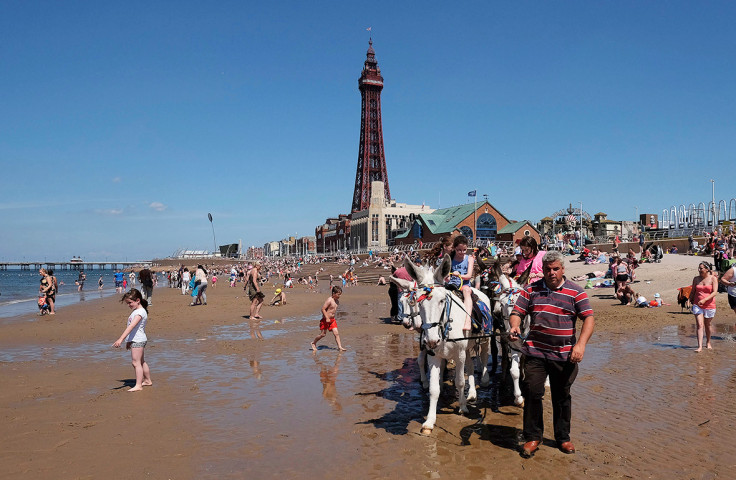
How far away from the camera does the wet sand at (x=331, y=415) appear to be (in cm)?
505

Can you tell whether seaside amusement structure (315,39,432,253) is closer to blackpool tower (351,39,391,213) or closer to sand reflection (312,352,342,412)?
blackpool tower (351,39,391,213)

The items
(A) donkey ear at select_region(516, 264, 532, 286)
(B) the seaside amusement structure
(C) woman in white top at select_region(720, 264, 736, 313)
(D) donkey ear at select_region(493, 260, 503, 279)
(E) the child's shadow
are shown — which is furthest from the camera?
(B) the seaside amusement structure

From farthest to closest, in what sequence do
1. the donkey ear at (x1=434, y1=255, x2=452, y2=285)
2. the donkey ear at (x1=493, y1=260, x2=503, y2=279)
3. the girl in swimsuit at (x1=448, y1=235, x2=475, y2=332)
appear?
the donkey ear at (x1=493, y1=260, x2=503, y2=279) → the girl in swimsuit at (x1=448, y1=235, x2=475, y2=332) → the donkey ear at (x1=434, y1=255, x2=452, y2=285)

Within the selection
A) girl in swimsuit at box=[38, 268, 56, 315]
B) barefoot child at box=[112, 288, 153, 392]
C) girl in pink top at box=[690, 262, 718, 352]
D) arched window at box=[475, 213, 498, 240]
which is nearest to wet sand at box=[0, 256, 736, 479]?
barefoot child at box=[112, 288, 153, 392]

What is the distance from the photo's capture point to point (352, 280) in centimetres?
4072

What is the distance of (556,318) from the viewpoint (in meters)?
4.93

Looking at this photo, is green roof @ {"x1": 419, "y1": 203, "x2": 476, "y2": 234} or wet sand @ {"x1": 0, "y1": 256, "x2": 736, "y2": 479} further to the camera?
Result: green roof @ {"x1": 419, "y1": 203, "x2": 476, "y2": 234}

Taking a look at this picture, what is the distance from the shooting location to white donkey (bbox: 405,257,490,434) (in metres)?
5.45

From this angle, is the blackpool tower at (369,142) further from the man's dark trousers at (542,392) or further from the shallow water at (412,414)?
the man's dark trousers at (542,392)

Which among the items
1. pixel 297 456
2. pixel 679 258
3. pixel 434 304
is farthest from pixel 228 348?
pixel 679 258

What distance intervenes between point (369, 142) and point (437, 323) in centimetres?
12960

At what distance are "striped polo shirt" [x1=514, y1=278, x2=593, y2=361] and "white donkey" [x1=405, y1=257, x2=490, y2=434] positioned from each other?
0.98 metres

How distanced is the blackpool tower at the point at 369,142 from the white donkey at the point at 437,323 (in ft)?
405

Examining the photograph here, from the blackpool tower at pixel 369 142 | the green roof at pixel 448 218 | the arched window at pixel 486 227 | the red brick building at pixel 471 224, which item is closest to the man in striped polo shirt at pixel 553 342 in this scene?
the red brick building at pixel 471 224
